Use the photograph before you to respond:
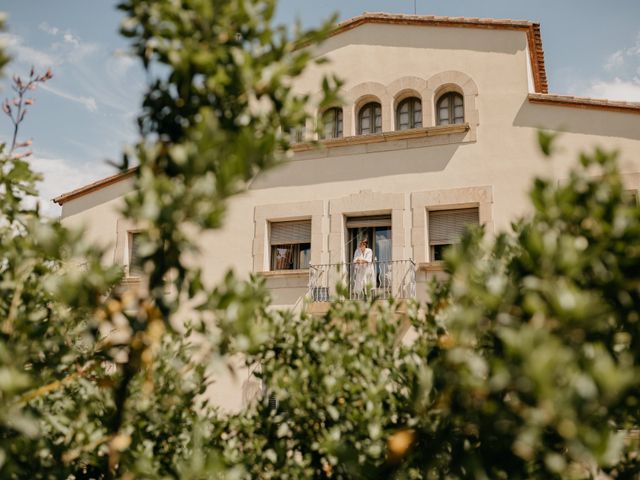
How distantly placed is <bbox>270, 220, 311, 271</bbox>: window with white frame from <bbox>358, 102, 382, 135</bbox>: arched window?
2510mm

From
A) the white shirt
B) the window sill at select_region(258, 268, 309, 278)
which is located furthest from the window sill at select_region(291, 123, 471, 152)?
the window sill at select_region(258, 268, 309, 278)

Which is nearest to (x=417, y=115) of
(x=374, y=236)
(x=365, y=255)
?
(x=374, y=236)

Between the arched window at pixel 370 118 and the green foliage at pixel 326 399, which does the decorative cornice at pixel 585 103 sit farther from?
the green foliage at pixel 326 399

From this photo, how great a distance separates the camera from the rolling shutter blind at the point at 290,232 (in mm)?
12227

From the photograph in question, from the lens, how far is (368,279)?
1098 centimetres

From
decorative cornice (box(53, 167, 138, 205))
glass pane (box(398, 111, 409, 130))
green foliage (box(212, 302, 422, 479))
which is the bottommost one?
green foliage (box(212, 302, 422, 479))

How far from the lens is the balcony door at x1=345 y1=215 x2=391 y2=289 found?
38.0ft

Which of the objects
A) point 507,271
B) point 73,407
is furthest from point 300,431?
point 507,271

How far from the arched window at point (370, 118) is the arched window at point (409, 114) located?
45 centimetres

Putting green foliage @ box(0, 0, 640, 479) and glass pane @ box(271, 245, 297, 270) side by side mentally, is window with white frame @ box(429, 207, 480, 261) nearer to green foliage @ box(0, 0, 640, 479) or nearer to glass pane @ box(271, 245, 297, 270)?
glass pane @ box(271, 245, 297, 270)

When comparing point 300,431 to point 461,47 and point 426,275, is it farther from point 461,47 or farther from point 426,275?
point 461,47

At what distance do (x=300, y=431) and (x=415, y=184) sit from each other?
314 inches

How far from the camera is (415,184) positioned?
11.3 m

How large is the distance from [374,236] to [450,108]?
3263mm
